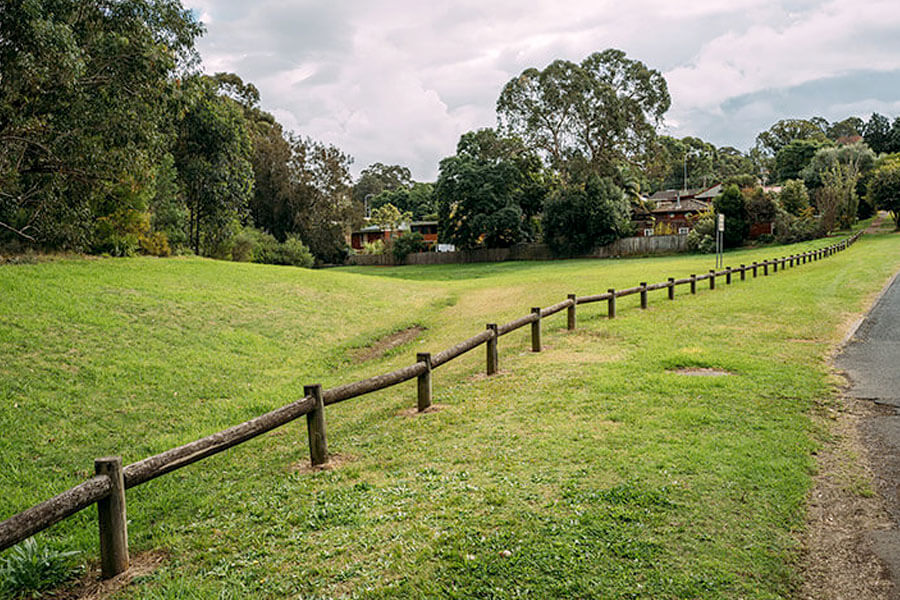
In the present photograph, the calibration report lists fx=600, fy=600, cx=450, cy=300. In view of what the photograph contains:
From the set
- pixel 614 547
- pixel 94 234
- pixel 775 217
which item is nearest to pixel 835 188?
pixel 775 217

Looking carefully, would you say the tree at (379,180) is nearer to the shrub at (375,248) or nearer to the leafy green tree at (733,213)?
the shrub at (375,248)

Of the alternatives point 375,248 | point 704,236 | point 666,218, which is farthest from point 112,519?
point 666,218

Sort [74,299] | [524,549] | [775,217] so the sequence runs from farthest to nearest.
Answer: [775,217] < [74,299] < [524,549]

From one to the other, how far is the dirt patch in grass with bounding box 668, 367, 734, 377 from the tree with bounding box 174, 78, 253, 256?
3071 cm

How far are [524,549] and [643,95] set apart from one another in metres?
54.8

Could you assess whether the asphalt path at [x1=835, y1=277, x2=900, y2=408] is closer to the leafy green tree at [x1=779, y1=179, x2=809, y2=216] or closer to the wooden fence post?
the wooden fence post

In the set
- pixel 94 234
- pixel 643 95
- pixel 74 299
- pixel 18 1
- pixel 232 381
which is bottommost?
pixel 232 381

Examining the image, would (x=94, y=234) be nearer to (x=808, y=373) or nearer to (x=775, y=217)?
(x=808, y=373)

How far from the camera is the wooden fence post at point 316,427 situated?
6379mm

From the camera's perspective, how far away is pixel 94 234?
23.9 m

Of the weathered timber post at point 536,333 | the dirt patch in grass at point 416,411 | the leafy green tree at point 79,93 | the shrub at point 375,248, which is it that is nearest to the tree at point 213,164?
the leafy green tree at point 79,93

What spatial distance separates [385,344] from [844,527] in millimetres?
13148

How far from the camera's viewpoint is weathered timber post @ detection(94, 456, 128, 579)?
4.22m

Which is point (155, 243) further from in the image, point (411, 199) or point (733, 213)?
point (411, 199)
